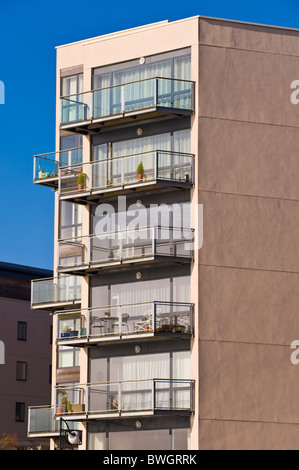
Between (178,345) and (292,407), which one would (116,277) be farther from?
(292,407)

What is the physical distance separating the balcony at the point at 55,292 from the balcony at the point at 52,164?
4.78 metres

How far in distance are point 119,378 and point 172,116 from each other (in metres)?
12.0

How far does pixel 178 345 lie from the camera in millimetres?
56531

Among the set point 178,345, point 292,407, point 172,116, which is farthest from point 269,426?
point 172,116

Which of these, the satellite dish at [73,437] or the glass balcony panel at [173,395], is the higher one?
the glass balcony panel at [173,395]

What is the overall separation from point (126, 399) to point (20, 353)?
30.0 meters

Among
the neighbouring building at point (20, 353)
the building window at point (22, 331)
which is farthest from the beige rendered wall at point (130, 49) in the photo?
the building window at point (22, 331)

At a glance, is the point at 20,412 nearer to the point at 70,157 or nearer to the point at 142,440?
the point at 70,157

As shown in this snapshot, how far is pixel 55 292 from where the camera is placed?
6241 centimetres

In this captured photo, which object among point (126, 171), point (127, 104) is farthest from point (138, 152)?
point (127, 104)

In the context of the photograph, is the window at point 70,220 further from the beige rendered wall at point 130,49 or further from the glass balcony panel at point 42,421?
the glass balcony panel at point 42,421

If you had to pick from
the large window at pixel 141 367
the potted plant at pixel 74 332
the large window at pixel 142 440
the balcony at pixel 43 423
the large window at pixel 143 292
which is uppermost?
the large window at pixel 143 292

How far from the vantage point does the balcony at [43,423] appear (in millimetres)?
59250
